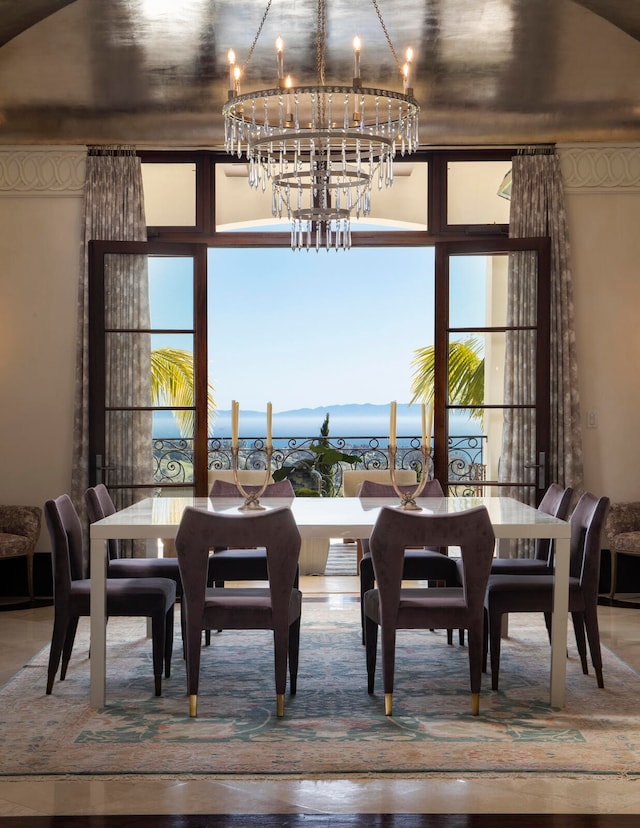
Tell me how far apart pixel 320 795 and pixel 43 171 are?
5.04m

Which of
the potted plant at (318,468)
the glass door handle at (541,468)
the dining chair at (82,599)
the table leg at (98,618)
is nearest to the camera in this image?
the table leg at (98,618)

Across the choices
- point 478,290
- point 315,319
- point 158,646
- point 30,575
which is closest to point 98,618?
point 158,646

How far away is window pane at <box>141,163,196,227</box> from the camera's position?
7.02 m

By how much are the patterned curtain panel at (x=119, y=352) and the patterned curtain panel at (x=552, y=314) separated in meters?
2.43

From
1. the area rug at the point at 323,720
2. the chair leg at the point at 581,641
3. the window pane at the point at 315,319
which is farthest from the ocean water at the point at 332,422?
the chair leg at the point at 581,641

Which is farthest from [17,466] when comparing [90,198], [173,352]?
[90,198]

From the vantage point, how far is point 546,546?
5238 millimetres

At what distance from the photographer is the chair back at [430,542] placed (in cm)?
387

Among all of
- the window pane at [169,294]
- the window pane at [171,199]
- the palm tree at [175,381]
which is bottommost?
the palm tree at [175,381]

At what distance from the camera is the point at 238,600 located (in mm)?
4039

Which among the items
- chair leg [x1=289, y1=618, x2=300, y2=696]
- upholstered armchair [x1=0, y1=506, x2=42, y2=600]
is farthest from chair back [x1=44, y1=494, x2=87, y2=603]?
upholstered armchair [x1=0, y1=506, x2=42, y2=600]

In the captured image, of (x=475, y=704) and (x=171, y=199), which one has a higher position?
(x=171, y=199)

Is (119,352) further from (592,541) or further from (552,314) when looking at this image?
(592,541)

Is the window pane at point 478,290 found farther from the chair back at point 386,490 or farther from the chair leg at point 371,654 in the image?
the chair leg at point 371,654
